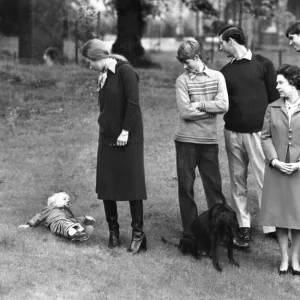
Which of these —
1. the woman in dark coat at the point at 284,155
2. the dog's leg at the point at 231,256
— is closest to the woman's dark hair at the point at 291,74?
the woman in dark coat at the point at 284,155

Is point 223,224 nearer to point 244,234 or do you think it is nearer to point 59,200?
point 244,234

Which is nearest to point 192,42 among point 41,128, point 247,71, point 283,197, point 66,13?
point 247,71

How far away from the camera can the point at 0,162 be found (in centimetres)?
975

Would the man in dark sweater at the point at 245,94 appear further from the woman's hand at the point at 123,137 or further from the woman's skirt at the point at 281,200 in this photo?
the woman's hand at the point at 123,137

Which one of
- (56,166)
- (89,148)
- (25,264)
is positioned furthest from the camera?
(89,148)

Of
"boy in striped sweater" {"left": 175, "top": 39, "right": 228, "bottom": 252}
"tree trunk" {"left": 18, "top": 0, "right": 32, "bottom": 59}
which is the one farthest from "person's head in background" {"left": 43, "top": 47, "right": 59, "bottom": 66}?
"boy in striped sweater" {"left": 175, "top": 39, "right": 228, "bottom": 252}

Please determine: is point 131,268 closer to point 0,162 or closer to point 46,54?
point 0,162

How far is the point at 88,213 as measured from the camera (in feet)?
26.3

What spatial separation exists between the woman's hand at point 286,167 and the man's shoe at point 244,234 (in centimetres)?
119

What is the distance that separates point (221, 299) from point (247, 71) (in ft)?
7.58

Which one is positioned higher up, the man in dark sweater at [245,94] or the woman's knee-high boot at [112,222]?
the man in dark sweater at [245,94]

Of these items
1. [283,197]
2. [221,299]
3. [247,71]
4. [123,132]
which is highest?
[247,71]

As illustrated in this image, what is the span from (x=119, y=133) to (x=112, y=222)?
0.92 meters

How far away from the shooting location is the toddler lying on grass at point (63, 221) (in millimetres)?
6902
